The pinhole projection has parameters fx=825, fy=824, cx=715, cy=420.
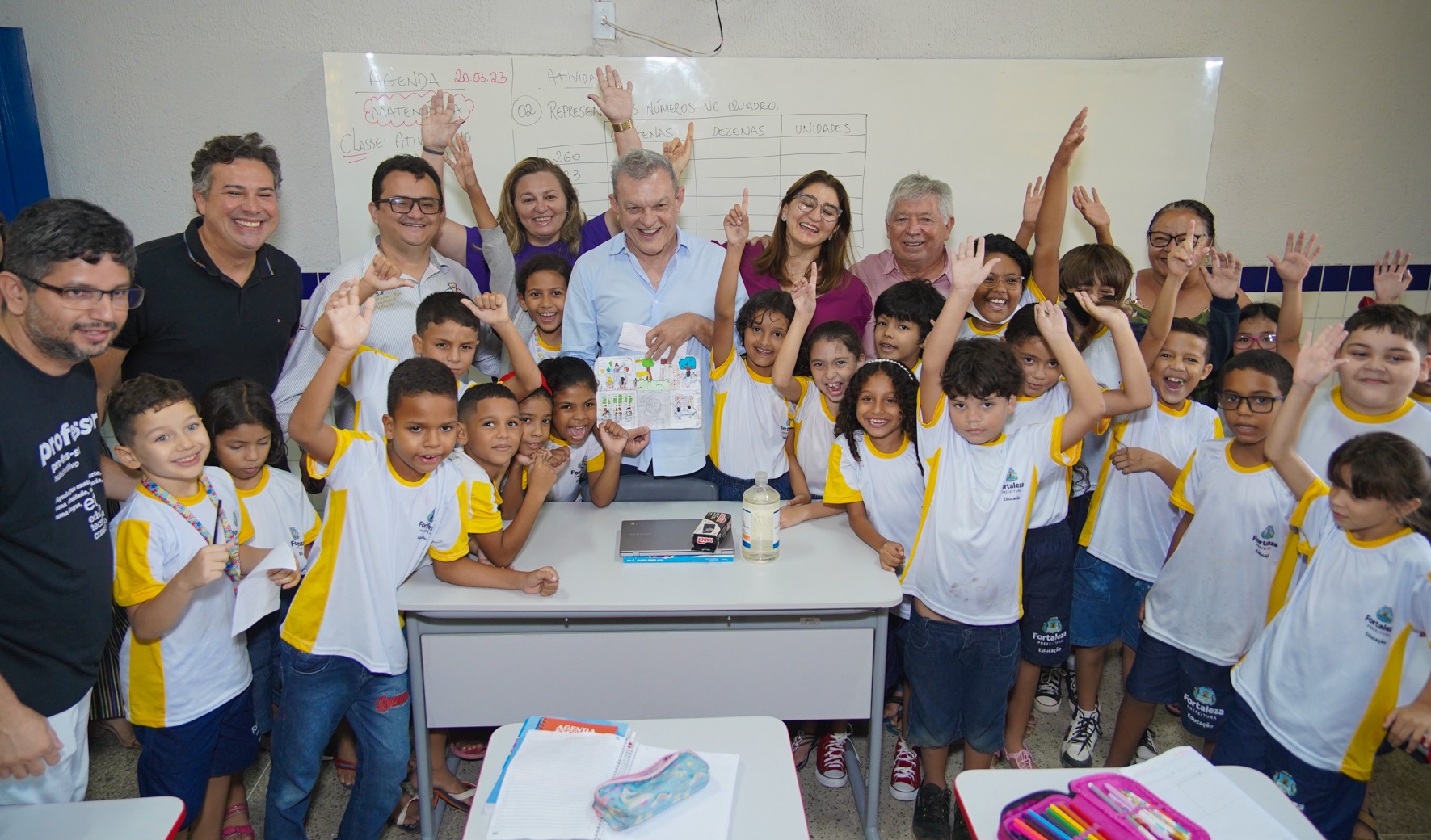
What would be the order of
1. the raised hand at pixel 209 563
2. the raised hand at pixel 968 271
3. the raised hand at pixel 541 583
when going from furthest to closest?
the raised hand at pixel 968 271
the raised hand at pixel 541 583
the raised hand at pixel 209 563

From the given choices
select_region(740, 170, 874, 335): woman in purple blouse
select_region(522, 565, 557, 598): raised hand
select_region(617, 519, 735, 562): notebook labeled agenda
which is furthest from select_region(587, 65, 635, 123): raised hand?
select_region(522, 565, 557, 598): raised hand

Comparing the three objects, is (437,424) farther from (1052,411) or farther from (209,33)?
(209,33)

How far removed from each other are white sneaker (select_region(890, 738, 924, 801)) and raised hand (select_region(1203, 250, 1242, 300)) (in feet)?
6.53

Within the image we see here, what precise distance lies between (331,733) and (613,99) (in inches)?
108

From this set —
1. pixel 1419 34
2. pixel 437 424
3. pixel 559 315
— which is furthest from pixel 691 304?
pixel 1419 34

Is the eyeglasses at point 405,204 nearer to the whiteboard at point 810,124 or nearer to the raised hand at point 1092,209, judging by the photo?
the whiteboard at point 810,124

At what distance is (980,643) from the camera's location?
2365 millimetres

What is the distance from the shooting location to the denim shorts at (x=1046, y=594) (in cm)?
252

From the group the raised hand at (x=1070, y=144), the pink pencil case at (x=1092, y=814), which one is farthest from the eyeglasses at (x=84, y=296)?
the raised hand at (x=1070, y=144)

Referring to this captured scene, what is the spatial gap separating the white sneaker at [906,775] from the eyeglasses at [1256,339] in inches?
77.0

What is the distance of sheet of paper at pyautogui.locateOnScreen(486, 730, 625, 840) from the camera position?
4.37 ft

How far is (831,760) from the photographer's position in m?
2.75

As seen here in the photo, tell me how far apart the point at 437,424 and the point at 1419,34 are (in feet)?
16.5

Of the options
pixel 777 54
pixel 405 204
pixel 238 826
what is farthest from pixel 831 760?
pixel 777 54
